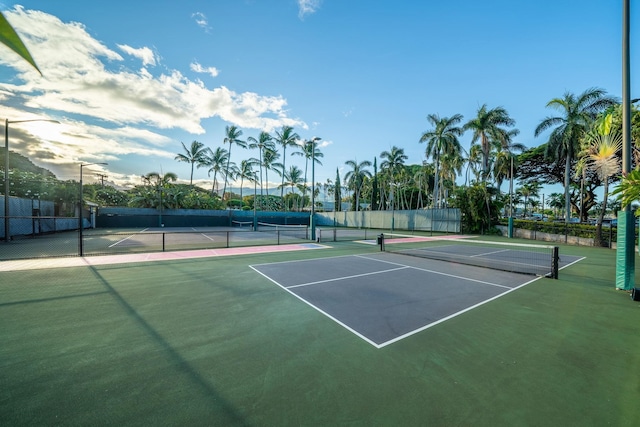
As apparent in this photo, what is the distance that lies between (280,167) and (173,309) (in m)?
49.1

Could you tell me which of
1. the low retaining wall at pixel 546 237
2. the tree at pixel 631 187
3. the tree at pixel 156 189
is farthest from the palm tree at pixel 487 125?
the tree at pixel 156 189

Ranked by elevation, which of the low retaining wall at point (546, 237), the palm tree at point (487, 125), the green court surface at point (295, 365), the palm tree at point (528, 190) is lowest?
the green court surface at point (295, 365)

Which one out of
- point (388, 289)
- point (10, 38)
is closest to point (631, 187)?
point (388, 289)

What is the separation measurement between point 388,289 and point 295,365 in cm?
423

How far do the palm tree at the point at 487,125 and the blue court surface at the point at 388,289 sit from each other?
26258 millimetres

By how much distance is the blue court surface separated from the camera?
5.18 m

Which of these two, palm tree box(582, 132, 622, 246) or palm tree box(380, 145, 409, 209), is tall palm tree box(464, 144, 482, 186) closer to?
palm tree box(380, 145, 409, 209)

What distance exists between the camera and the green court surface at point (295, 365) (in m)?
2.86

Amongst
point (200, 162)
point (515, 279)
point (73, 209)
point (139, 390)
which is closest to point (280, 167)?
point (200, 162)

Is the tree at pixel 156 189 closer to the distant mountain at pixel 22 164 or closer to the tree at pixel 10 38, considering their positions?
the distant mountain at pixel 22 164

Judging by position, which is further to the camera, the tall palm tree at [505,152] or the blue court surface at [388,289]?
the tall palm tree at [505,152]

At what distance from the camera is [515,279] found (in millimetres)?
8648

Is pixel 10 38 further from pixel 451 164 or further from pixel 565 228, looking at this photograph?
pixel 451 164

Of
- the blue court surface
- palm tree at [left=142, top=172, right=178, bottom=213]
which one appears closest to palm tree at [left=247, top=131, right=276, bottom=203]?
palm tree at [left=142, top=172, right=178, bottom=213]
